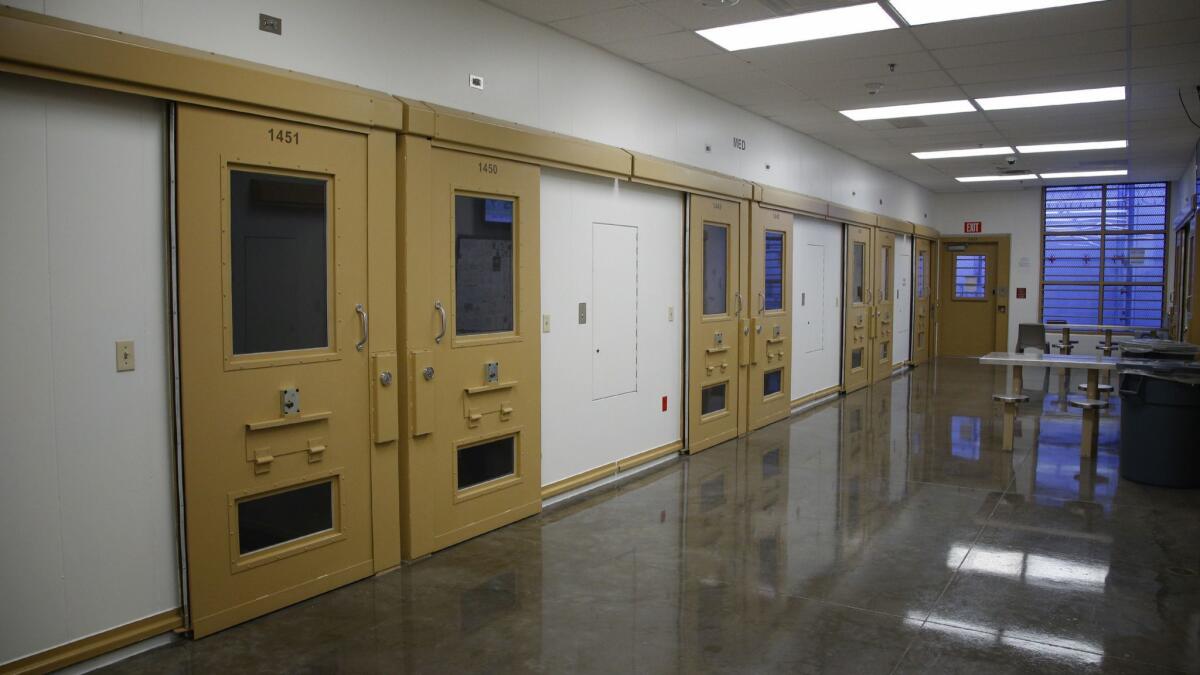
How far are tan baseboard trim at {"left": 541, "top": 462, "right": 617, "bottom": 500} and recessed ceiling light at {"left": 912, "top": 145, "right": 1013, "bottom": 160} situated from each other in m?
7.52

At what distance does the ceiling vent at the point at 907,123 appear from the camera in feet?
29.2

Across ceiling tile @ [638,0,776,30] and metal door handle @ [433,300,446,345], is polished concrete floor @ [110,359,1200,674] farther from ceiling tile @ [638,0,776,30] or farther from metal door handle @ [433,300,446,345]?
ceiling tile @ [638,0,776,30]

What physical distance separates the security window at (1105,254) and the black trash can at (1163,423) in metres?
9.73

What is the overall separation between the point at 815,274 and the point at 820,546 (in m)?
5.75

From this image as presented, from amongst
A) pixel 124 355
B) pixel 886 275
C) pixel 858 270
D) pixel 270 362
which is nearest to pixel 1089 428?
pixel 858 270

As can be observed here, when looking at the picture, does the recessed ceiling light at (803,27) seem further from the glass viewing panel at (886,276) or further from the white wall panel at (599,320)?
the glass viewing panel at (886,276)

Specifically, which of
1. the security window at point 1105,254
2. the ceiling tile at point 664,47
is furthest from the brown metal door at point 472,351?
the security window at point 1105,254

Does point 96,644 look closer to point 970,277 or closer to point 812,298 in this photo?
point 812,298

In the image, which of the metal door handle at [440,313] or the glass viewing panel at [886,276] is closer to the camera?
the metal door handle at [440,313]

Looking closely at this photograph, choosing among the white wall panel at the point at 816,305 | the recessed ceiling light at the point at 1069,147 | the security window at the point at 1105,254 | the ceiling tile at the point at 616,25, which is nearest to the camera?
the ceiling tile at the point at 616,25

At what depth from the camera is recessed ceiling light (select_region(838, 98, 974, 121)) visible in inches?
320

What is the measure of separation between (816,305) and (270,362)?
300 inches

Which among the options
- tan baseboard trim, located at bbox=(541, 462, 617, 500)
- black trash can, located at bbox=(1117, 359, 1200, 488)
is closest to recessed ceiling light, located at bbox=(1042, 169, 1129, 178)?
black trash can, located at bbox=(1117, 359, 1200, 488)

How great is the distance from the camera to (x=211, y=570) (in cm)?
347
